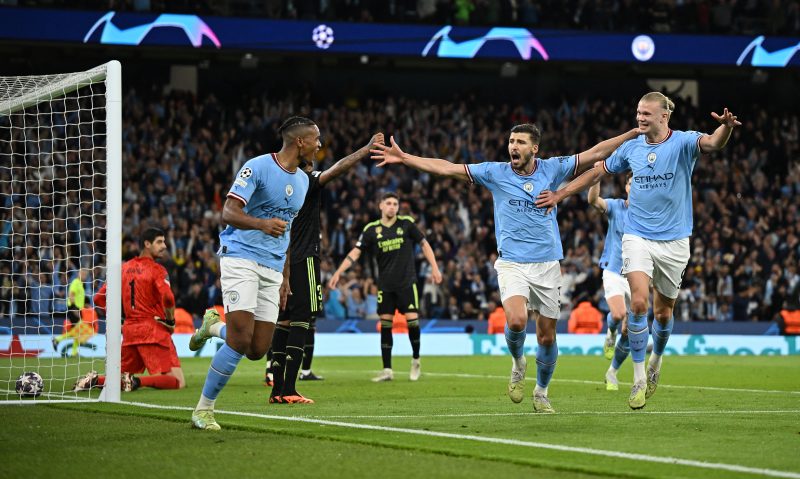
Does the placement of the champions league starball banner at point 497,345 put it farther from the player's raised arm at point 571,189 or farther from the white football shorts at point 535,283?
the player's raised arm at point 571,189

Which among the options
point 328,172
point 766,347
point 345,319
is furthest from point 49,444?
point 766,347

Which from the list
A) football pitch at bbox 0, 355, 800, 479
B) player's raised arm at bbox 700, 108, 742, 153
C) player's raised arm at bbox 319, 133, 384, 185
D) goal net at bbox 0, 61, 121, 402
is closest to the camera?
football pitch at bbox 0, 355, 800, 479

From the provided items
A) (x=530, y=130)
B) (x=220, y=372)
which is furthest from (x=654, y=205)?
(x=220, y=372)

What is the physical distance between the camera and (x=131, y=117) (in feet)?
101

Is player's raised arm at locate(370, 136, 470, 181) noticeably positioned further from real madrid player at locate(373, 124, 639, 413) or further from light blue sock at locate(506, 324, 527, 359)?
light blue sock at locate(506, 324, 527, 359)

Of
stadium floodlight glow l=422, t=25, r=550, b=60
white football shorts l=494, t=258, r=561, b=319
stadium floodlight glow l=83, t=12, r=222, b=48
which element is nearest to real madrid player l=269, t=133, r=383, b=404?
white football shorts l=494, t=258, r=561, b=319

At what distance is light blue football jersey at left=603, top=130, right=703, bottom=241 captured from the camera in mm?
10688

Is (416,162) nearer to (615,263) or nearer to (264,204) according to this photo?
(264,204)

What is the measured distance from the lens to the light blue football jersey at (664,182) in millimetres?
10688

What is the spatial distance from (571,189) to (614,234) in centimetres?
549

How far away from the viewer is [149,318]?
1392cm

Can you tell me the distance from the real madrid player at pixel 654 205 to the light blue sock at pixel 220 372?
3746mm

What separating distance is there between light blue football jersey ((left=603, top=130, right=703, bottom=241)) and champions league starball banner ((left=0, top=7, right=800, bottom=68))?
66.4ft

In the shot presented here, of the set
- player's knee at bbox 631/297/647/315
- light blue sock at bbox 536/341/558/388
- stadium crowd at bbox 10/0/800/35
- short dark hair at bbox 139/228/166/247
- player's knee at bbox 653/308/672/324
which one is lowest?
light blue sock at bbox 536/341/558/388
